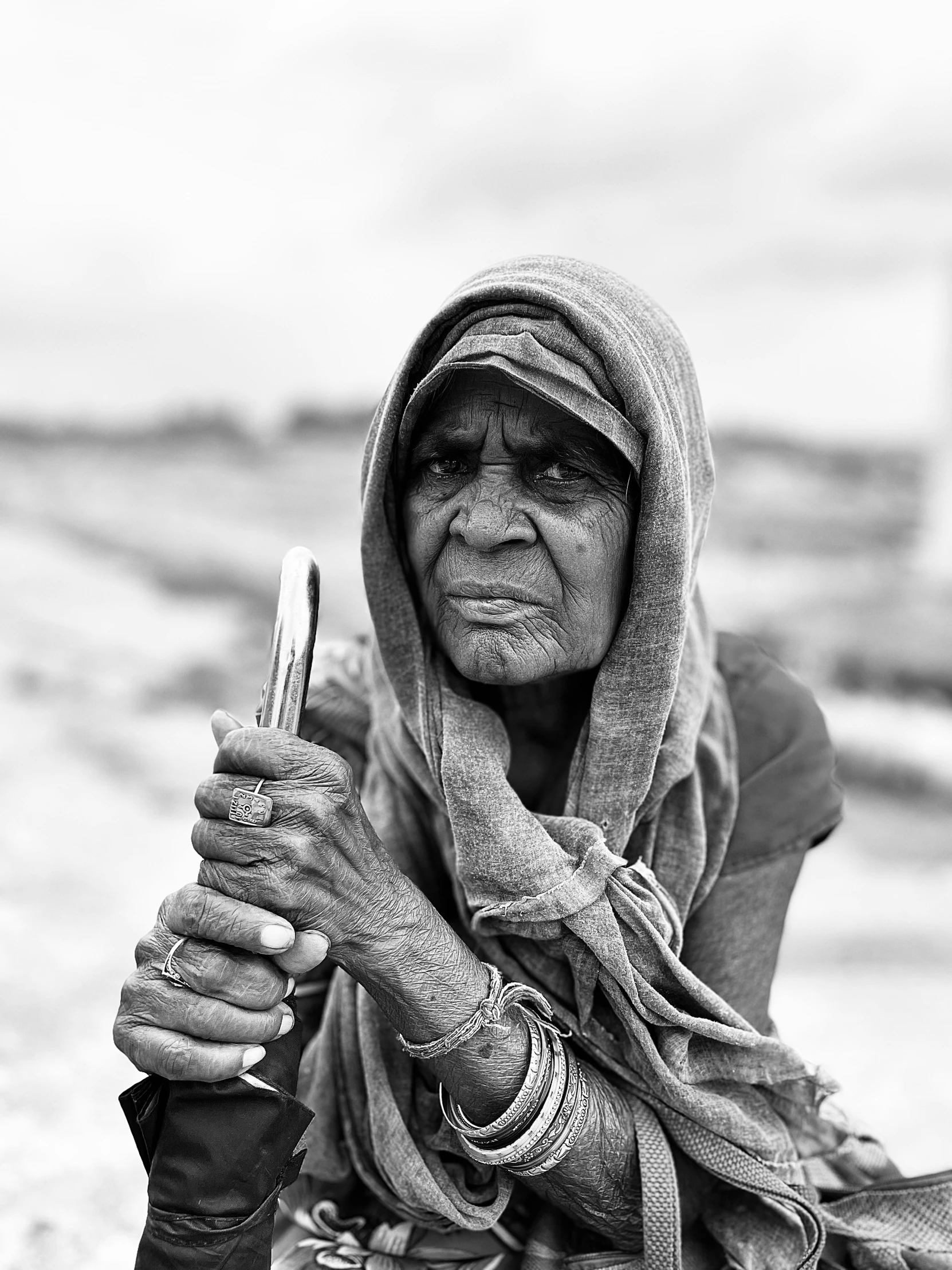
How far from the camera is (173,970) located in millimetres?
1279

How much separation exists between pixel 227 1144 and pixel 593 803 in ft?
2.13

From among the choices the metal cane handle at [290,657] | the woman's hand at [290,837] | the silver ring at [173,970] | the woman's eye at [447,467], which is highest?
the woman's eye at [447,467]

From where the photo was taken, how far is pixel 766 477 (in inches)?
334

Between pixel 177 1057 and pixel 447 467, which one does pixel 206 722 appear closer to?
pixel 447 467

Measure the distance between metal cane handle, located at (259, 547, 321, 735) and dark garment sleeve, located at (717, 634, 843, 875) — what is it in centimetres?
76

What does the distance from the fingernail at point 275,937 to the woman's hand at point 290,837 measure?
0.04 m

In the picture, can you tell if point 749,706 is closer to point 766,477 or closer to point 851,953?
point 851,953

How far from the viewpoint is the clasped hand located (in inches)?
49.7

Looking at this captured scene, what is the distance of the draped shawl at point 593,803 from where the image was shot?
1.49 meters

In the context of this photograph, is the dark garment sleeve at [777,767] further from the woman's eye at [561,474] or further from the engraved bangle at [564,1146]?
the woman's eye at [561,474]

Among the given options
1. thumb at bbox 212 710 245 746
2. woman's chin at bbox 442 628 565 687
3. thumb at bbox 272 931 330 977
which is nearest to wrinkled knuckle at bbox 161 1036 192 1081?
thumb at bbox 272 931 330 977

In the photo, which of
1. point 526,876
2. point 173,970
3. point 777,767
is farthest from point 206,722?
point 173,970

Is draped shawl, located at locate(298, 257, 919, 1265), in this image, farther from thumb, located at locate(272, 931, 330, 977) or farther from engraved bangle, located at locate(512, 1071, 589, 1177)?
thumb, located at locate(272, 931, 330, 977)

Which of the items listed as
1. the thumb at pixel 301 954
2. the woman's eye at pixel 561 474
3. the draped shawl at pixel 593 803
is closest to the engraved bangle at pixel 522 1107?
the draped shawl at pixel 593 803
